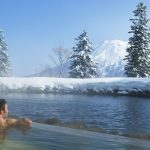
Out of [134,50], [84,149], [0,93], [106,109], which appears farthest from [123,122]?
[134,50]

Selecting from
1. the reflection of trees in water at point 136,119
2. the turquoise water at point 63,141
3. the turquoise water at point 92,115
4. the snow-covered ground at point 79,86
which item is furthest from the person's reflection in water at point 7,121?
the snow-covered ground at point 79,86

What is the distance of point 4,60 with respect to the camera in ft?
228

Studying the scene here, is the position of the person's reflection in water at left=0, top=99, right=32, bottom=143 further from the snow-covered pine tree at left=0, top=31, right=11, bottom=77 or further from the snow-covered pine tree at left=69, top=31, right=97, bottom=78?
the snow-covered pine tree at left=0, top=31, right=11, bottom=77

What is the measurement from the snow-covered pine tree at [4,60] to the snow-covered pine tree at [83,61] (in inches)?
486

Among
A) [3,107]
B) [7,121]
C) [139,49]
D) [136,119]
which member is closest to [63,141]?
[7,121]

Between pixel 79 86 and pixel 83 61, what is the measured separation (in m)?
20.6

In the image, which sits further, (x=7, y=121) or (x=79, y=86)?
(x=79, y=86)

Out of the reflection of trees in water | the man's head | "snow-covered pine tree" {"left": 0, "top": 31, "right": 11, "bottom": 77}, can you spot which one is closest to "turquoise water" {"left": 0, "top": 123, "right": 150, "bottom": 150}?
the man's head

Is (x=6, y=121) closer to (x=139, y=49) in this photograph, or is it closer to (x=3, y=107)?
(x=3, y=107)

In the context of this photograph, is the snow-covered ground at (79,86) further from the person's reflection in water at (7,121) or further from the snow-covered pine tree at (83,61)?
the person's reflection in water at (7,121)

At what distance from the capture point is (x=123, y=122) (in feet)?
64.5

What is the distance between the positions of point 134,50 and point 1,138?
45465 millimetres

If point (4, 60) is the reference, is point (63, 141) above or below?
below

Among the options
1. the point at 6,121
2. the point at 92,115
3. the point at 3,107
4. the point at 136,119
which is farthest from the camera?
the point at 92,115
